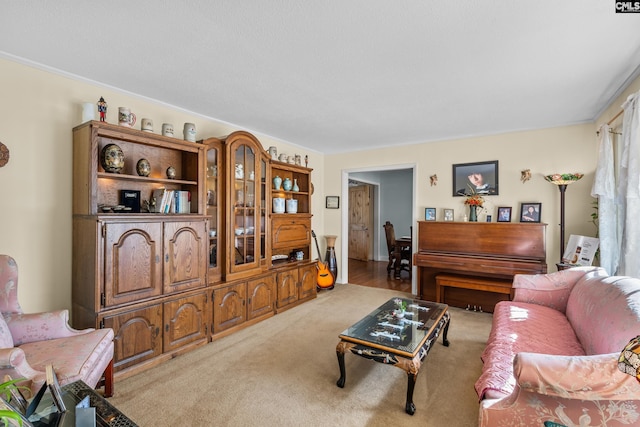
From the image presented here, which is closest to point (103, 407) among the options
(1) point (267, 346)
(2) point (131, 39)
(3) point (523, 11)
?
(1) point (267, 346)

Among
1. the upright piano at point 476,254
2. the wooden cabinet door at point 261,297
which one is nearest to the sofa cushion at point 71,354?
the wooden cabinet door at point 261,297

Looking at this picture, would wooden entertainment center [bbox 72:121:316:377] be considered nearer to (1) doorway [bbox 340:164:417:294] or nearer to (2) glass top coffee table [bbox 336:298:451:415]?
(2) glass top coffee table [bbox 336:298:451:415]

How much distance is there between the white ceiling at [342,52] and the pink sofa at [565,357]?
5.26ft

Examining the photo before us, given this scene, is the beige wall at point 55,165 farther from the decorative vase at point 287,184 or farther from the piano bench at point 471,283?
the decorative vase at point 287,184

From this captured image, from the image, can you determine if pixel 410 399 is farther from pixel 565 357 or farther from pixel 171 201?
pixel 171 201

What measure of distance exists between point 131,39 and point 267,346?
2674 mm

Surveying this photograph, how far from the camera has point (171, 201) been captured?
2705 mm

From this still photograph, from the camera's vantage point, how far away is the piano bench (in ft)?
11.5

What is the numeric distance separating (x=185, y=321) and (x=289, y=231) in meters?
1.85

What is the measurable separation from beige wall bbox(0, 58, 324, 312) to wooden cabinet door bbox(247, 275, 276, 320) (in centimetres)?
160

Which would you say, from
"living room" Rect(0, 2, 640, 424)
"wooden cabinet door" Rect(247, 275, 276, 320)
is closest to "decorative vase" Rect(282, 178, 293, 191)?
"living room" Rect(0, 2, 640, 424)

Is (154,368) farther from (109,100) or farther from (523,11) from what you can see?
(523,11)

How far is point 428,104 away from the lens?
3.00 metres

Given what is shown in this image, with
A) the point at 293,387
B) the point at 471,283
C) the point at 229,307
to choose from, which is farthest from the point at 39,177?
the point at 471,283
